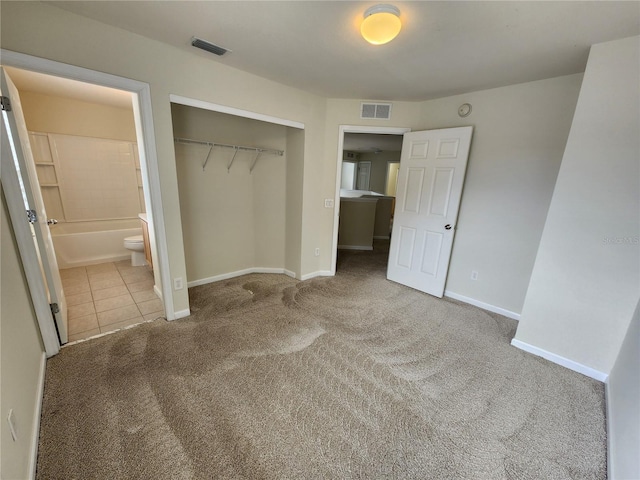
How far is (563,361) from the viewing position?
6.93ft

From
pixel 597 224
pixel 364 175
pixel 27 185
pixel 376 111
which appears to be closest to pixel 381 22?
pixel 376 111

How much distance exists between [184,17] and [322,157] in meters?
1.97

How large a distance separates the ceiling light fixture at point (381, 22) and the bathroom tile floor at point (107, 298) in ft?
9.72

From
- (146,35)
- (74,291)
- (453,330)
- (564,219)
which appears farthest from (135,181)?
(564,219)

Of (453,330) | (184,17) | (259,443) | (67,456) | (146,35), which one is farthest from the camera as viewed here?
(453,330)

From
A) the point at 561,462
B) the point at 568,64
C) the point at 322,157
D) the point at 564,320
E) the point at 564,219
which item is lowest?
the point at 561,462

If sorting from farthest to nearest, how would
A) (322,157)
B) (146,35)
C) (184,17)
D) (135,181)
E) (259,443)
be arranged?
(135,181) < (322,157) < (146,35) < (184,17) < (259,443)

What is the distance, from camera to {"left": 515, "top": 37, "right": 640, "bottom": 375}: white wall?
68.5 inches

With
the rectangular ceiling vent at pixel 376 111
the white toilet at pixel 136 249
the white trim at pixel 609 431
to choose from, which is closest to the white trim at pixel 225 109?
the rectangular ceiling vent at pixel 376 111

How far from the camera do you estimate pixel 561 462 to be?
4.52 ft

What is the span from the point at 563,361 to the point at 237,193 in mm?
3728

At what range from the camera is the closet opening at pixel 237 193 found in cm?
303

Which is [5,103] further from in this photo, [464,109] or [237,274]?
[464,109]

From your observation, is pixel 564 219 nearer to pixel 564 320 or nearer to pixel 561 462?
pixel 564 320
